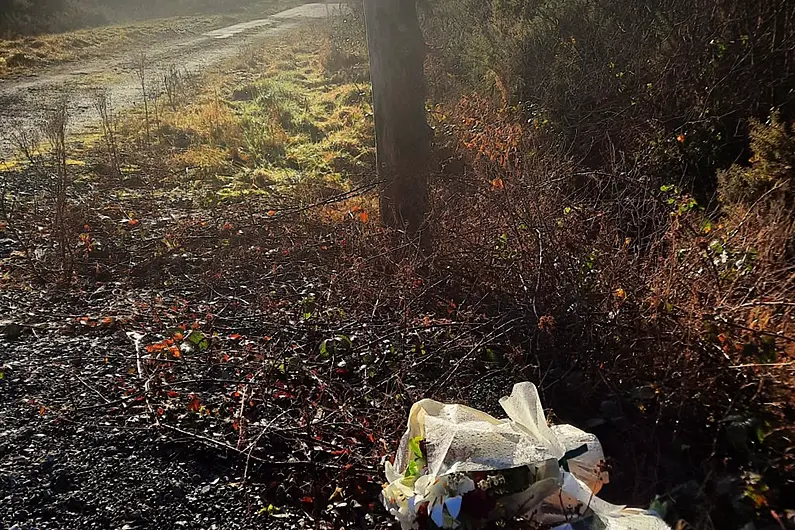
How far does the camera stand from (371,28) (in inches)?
237

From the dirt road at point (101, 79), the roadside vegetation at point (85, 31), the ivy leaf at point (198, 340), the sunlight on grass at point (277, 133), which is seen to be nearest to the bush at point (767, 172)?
the ivy leaf at point (198, 340)

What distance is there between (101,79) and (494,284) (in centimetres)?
1215

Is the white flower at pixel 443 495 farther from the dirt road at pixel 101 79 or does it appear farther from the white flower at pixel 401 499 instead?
the dirt road at pixel 101 79

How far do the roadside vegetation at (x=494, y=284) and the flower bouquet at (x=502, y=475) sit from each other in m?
0.31

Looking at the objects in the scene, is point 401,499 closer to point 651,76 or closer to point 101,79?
point 651,76

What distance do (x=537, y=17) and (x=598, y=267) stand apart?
6.06m

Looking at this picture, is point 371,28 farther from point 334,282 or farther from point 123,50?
point 123,50

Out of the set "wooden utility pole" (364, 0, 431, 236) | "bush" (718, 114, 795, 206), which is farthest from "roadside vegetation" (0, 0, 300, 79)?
"bush" (718, 114, 795, 206)

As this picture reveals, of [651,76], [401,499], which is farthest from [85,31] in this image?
[401,499]

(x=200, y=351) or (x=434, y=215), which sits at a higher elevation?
(x=434, y=215)

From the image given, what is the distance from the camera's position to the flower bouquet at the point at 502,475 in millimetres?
2400

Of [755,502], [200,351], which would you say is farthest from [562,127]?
[755,502]

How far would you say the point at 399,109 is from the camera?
6.14 meters

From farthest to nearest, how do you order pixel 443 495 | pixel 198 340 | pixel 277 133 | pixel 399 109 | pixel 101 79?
1. pixel 101 79
2. pixel 277 133
3. pixel 399 109
4. pixel 198 340
5. pixel 443 495
